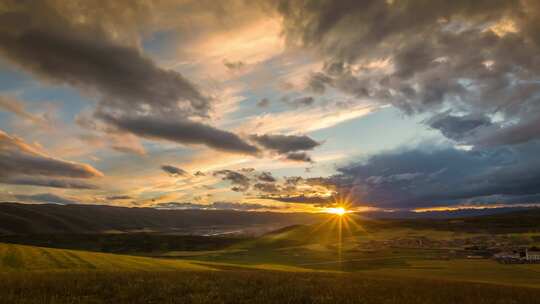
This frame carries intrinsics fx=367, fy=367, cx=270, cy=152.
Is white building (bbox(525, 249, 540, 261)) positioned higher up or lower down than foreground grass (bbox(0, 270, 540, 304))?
lower down

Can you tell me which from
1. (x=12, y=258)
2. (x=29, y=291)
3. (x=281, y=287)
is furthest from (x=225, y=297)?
(x=12, y=258)

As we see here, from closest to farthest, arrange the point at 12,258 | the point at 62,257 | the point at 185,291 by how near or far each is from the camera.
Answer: the point at 185,291, the point at 12,258, the point at 62,257

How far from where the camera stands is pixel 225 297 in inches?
812

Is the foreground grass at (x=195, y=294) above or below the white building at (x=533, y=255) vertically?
above

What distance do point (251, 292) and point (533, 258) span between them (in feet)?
367

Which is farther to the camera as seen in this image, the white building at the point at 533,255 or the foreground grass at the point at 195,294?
the white building at the point at 533,255

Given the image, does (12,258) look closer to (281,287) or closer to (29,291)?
(29,291)

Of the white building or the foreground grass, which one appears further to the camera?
the white building

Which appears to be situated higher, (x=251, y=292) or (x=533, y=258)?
(x=251, y=292)

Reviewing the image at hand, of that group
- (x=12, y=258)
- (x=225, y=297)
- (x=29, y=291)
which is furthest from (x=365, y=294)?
(x=12, y=258)

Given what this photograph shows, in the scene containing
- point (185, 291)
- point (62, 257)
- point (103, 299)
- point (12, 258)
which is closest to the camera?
point (103, 299)

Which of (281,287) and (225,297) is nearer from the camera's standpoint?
(225,297)

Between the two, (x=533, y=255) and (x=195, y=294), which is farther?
(x=533, y=255)

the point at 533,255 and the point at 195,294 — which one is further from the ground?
the point at 195,294
